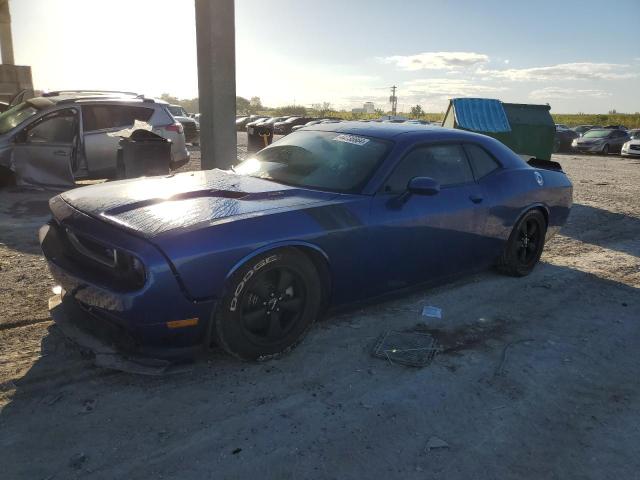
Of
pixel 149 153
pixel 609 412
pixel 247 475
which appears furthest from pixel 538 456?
pixel 149 153

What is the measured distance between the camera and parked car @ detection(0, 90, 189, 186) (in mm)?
8133

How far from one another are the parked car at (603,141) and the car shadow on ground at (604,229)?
18732 mm

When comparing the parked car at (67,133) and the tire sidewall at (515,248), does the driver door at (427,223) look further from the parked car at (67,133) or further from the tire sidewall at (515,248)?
the parked car at (67,133)

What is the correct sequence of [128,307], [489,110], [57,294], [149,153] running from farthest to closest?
[489,110], [149,153], [57,294], [128,307]

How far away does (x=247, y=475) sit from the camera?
2166mm

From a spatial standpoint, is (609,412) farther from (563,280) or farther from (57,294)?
(57,294)

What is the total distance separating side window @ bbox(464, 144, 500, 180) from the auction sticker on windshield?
1039 mm

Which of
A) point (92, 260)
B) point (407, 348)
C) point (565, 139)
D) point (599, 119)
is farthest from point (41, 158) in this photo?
point (599, 119)

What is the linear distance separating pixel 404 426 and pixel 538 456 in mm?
641

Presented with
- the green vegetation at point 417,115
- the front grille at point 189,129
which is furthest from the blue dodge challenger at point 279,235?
the green vegetation at point 417,115

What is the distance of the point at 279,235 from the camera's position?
2.92 m

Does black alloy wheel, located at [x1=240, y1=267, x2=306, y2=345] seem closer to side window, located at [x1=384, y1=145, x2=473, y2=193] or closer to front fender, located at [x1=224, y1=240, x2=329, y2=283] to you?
front fender, located at [x1=224, y1=240, x2=329, y2=283]

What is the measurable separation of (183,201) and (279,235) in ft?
2.24

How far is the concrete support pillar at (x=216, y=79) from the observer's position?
9.44 meters
